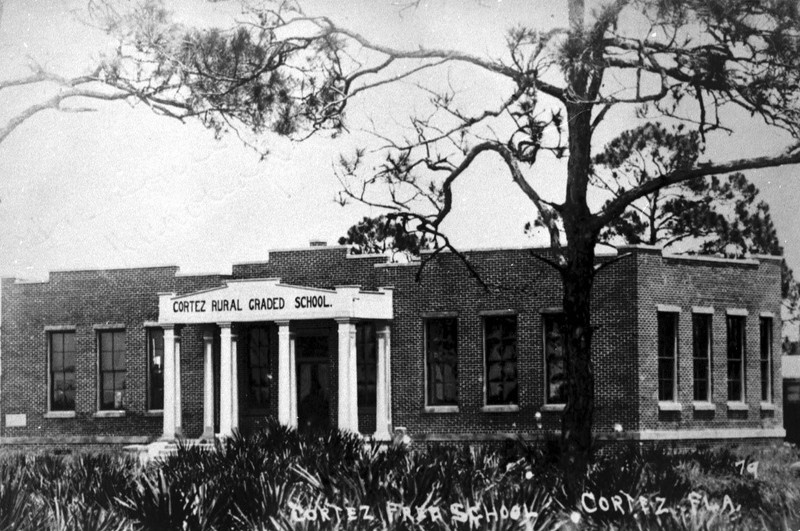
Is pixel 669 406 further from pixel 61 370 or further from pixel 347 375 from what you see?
pixel 61 370

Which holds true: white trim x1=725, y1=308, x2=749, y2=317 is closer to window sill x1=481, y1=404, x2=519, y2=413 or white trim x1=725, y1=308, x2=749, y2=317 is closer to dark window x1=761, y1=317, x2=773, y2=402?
dark window x1=761, y1=317, x2=773, y2=402

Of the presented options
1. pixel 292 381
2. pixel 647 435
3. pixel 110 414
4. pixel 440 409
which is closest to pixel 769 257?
pixel 647 435

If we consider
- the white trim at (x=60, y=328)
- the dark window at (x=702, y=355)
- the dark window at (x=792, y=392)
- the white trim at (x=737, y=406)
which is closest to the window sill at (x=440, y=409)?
the dark window at (x=702, y=355)

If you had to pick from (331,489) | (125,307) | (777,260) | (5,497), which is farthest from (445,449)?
(125,307)

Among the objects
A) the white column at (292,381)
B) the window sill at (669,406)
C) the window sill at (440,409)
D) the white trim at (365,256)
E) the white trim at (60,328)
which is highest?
the white trim at (365,256)

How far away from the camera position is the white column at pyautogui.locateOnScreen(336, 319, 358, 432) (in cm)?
2938

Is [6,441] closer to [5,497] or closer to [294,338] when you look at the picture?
[294,338]

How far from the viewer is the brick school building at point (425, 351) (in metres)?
29.2

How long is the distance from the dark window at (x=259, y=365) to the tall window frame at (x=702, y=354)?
37.6 ft

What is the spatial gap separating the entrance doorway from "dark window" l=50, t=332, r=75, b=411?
276 inches

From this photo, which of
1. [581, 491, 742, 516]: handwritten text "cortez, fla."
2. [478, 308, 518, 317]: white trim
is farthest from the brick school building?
[581, 491, 742, 516]: handwritten text "cortez, fla."

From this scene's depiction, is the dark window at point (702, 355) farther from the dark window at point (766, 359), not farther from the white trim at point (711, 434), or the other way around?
the dark window at point (766, 359)

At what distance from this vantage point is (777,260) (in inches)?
1211

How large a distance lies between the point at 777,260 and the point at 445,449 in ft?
66.8
